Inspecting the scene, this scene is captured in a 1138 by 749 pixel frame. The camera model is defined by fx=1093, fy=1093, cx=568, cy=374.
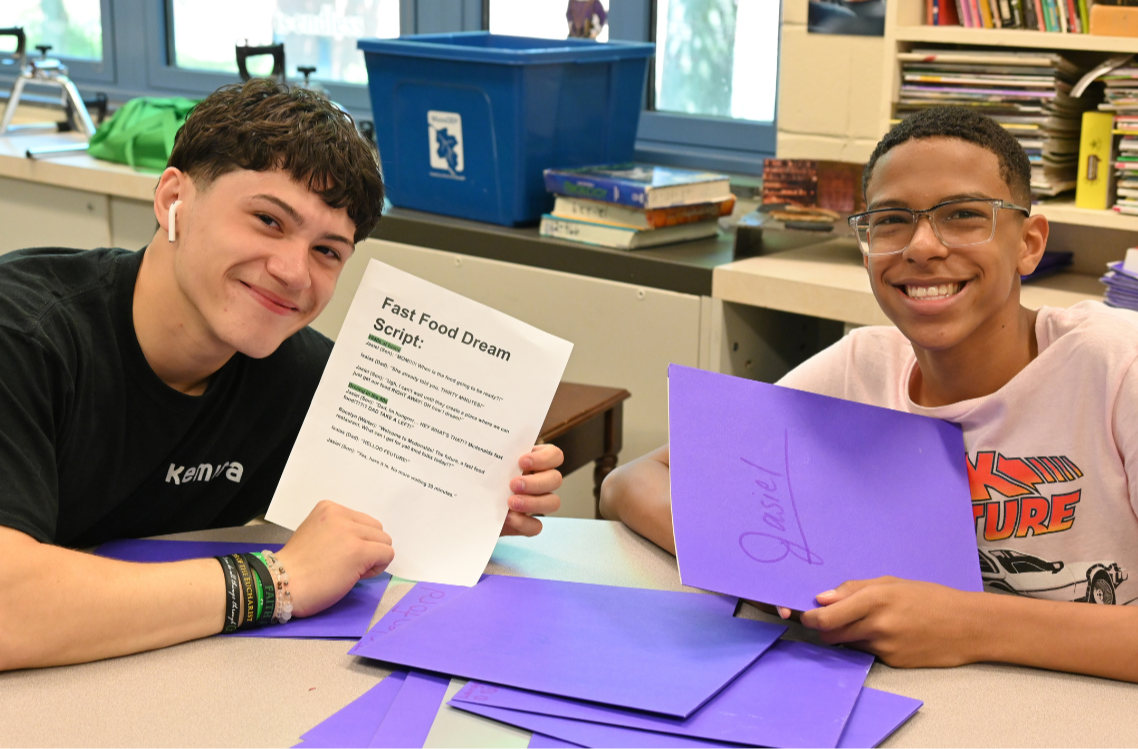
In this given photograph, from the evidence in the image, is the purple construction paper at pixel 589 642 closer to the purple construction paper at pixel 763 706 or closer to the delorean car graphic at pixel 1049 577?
the purple construction paper at pixel 763 706

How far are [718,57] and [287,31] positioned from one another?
1515 millimetres

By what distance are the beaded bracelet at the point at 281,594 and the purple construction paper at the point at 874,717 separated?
0.46 meters

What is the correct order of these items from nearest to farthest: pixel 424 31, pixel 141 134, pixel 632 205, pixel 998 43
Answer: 1. pixel 998 43
2. pixel 632 205
3. pixel 141 134
4. pixel 424 31

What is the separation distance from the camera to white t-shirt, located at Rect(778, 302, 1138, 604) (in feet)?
3.27

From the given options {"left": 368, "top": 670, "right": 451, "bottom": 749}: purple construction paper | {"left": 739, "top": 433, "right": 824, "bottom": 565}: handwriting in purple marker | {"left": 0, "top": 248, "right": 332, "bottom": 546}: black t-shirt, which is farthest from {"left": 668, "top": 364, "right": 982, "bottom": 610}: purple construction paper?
{"left": 0, "top": 248, "right": 332, "bottom": 546}: black t-shirt

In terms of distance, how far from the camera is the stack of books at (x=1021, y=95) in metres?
1.80

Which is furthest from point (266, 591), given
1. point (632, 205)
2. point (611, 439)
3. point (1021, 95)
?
point (1021, 95)

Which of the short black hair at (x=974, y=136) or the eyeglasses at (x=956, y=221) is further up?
the short black hair at (x=974, y=136)

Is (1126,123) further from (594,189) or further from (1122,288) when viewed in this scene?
(594,189)

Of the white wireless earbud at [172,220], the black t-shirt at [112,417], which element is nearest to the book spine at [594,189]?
the black t-shirt at [112,417]

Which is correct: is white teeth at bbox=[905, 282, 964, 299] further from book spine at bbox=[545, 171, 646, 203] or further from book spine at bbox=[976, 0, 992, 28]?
book spine at bbox=[545, 171, 646, 203]

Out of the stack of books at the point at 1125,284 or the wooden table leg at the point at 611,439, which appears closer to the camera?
the stack of books at the point at 1125,284

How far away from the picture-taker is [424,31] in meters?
3.18

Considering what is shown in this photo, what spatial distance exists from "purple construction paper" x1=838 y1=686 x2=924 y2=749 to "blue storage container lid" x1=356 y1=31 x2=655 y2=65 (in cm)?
161
